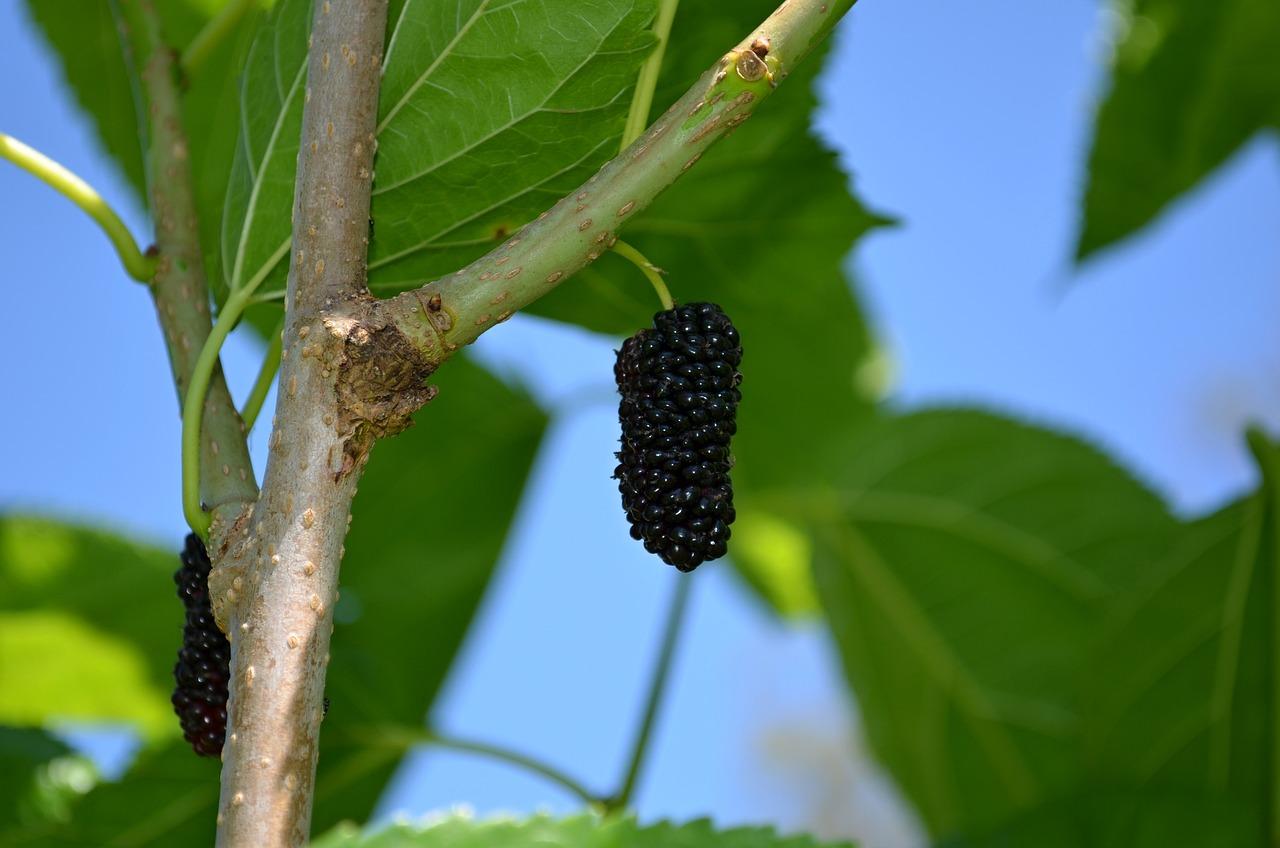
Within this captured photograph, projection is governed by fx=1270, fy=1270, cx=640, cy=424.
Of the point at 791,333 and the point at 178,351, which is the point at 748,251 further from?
the point at 791,333

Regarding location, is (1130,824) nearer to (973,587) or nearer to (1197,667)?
(1197,667)

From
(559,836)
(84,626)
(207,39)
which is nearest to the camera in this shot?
(559,836)

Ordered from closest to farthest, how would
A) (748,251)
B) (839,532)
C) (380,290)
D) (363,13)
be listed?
(363,13) → (380,290) → (748,251) → (839,532)

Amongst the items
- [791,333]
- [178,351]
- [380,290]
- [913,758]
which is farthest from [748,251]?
[913,758]

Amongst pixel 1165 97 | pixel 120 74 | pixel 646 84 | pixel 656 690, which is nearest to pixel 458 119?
pixel 646 84

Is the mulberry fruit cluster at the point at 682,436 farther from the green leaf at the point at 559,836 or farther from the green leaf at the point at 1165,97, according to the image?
the green leaf at the point at 1165,97
